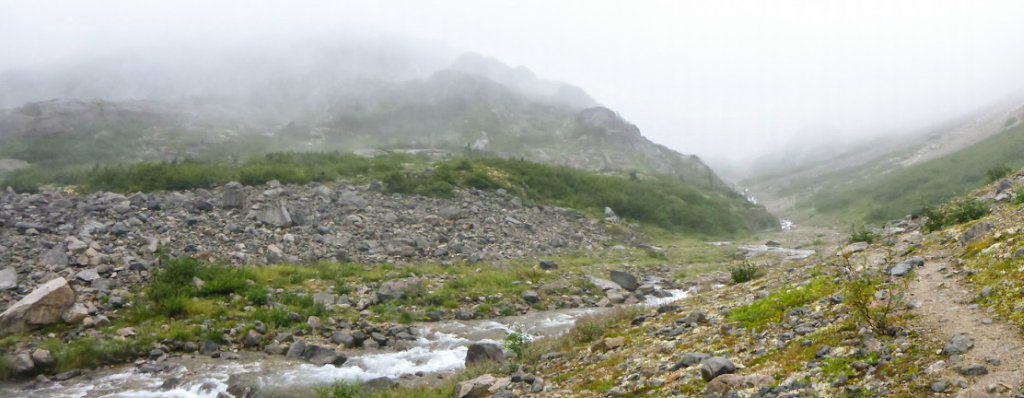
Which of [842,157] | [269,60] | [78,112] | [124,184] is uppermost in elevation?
[269,60]

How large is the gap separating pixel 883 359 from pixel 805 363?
3.54ft

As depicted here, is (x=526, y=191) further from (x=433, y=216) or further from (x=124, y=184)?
(x=124, y=184)

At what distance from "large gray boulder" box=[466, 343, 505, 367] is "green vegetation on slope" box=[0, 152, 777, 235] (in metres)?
26.1

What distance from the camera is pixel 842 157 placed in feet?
500

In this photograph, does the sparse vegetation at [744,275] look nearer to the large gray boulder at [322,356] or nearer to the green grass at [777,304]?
the green grass at [777,304]

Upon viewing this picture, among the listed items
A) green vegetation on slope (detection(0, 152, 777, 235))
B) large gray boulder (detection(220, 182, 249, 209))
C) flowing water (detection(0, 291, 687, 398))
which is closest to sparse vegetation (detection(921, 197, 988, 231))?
flowing water (detection(0, 291, 687, 398))

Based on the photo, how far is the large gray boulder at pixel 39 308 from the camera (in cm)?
1723

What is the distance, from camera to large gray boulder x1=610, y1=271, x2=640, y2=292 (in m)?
27.3

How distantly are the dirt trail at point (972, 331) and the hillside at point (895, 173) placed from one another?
20.8m

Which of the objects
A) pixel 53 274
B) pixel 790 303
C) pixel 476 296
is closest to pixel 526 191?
pixel 476 296

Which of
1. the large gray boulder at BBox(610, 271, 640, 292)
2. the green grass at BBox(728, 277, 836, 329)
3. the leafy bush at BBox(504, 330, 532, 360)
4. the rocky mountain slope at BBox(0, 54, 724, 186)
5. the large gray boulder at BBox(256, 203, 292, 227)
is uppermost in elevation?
the rocky mountain slope at BBox(0, 54, 724, 186)

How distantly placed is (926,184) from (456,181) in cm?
6195

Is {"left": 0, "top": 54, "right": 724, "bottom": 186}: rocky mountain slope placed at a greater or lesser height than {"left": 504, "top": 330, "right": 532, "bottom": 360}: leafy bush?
greater

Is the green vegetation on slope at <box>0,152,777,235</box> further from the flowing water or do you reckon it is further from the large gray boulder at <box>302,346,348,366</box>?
the large gray boulder at <box>302,346,348,366</box>
